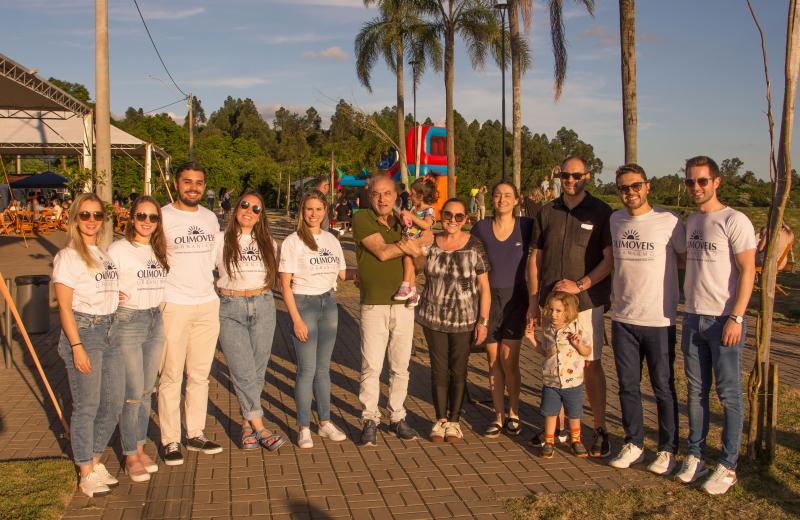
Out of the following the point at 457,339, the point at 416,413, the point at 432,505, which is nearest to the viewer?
the point at 432,505

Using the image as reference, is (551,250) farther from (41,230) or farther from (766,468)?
(41,230)

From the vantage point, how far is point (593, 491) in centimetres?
454

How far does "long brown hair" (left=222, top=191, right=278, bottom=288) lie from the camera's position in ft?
16.5

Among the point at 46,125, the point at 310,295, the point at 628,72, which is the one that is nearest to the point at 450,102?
the point at 46,125

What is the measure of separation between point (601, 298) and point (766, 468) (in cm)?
150

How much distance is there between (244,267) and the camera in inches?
199

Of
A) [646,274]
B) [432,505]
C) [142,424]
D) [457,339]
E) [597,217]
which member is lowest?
[432,505]

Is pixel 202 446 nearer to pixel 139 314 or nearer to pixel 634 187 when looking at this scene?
pixel 139 314

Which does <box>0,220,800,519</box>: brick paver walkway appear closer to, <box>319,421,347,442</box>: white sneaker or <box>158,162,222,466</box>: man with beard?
<box>319,421,347,442</box>: white sneaker

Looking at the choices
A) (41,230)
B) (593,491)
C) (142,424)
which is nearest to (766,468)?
(593,491)

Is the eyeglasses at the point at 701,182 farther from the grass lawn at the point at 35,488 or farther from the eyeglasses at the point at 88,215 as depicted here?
the grass lawn at the point at 35,488

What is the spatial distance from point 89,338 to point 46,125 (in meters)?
27.0

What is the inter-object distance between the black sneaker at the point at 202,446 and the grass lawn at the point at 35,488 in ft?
2.53

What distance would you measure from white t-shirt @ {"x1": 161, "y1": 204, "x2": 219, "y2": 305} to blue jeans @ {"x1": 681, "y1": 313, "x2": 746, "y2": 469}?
10.2ft
